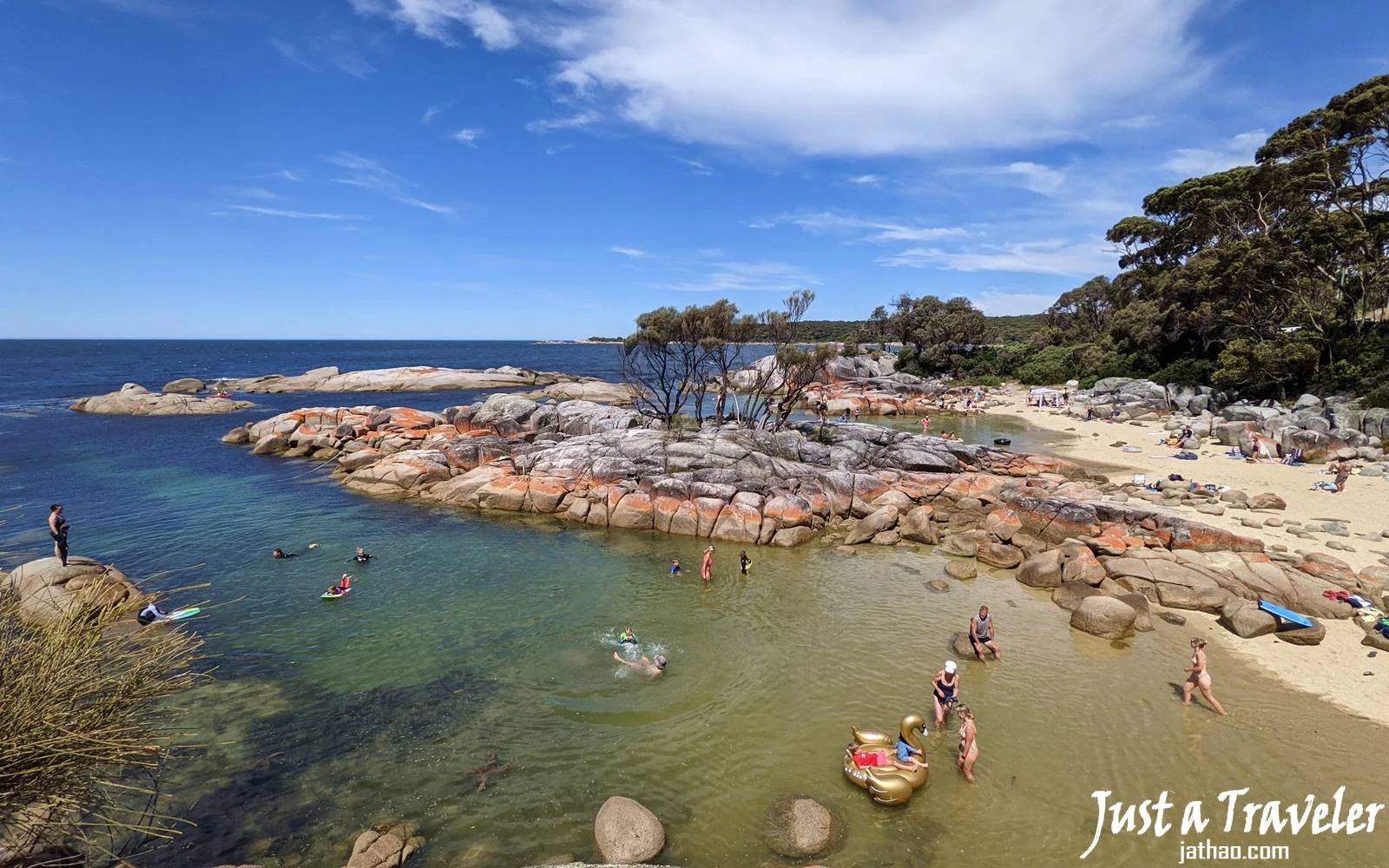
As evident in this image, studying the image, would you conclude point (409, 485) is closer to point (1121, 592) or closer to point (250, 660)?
point (250, 660)

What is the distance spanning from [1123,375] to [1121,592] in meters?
58.7

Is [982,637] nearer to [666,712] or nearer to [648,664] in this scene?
[666,712]

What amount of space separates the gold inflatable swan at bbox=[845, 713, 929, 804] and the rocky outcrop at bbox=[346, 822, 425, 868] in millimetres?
8701

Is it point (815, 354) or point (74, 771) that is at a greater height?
point (815, 354)

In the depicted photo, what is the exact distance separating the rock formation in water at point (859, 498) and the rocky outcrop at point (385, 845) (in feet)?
61.8

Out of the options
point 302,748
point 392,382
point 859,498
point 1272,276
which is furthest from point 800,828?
point 392,382

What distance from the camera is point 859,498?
103ft

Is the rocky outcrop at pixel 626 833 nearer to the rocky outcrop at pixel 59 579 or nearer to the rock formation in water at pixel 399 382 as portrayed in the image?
the rocky outcrop at pixel 59 579

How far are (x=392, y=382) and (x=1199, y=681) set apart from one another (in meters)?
99.1

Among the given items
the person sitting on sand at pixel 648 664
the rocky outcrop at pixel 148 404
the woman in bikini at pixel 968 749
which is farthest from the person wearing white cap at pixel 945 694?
the rocky outcrop at pixel 148 404

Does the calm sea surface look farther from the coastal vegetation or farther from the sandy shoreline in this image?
the coastal vegetation

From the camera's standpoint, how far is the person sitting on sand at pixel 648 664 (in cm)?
1706

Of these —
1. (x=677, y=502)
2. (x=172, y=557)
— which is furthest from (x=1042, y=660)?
(x=172, y=557)

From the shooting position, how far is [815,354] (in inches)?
1817
